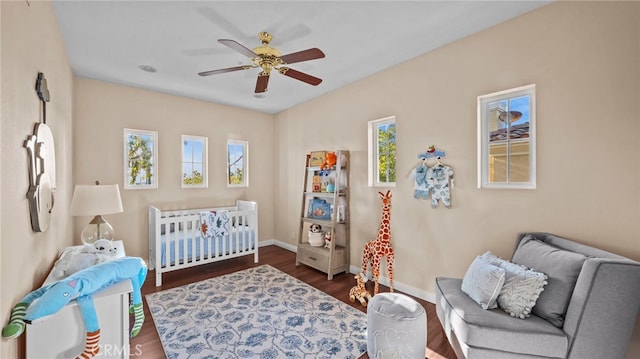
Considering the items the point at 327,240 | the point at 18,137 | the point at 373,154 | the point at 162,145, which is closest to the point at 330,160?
the point at 373,154

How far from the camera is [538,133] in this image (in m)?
1.99

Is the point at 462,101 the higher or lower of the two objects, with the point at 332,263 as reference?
higher

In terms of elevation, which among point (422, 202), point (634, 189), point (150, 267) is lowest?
point (150, 267)

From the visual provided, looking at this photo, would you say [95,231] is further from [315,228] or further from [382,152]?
[382,152]

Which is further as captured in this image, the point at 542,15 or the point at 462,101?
the point at 462,101

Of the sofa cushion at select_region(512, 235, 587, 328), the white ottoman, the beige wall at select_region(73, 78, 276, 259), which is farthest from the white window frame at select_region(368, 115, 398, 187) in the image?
the beige wall at select_region(73, 78, 276, 259)

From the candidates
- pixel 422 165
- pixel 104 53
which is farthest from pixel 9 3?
pixel 422 165

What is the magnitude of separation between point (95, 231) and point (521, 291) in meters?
3.48

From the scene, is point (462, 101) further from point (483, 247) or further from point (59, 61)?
point (59, 61)

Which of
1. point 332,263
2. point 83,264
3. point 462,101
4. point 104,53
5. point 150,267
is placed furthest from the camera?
point 150,267

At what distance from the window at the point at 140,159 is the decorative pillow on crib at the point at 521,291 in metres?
4.26

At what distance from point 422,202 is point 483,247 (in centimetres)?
68

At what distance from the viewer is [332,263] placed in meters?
3.31

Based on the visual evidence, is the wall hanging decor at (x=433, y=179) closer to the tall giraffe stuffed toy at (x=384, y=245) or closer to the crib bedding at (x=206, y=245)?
the tall giraffe stuffed toy at (x=384, y=245)
